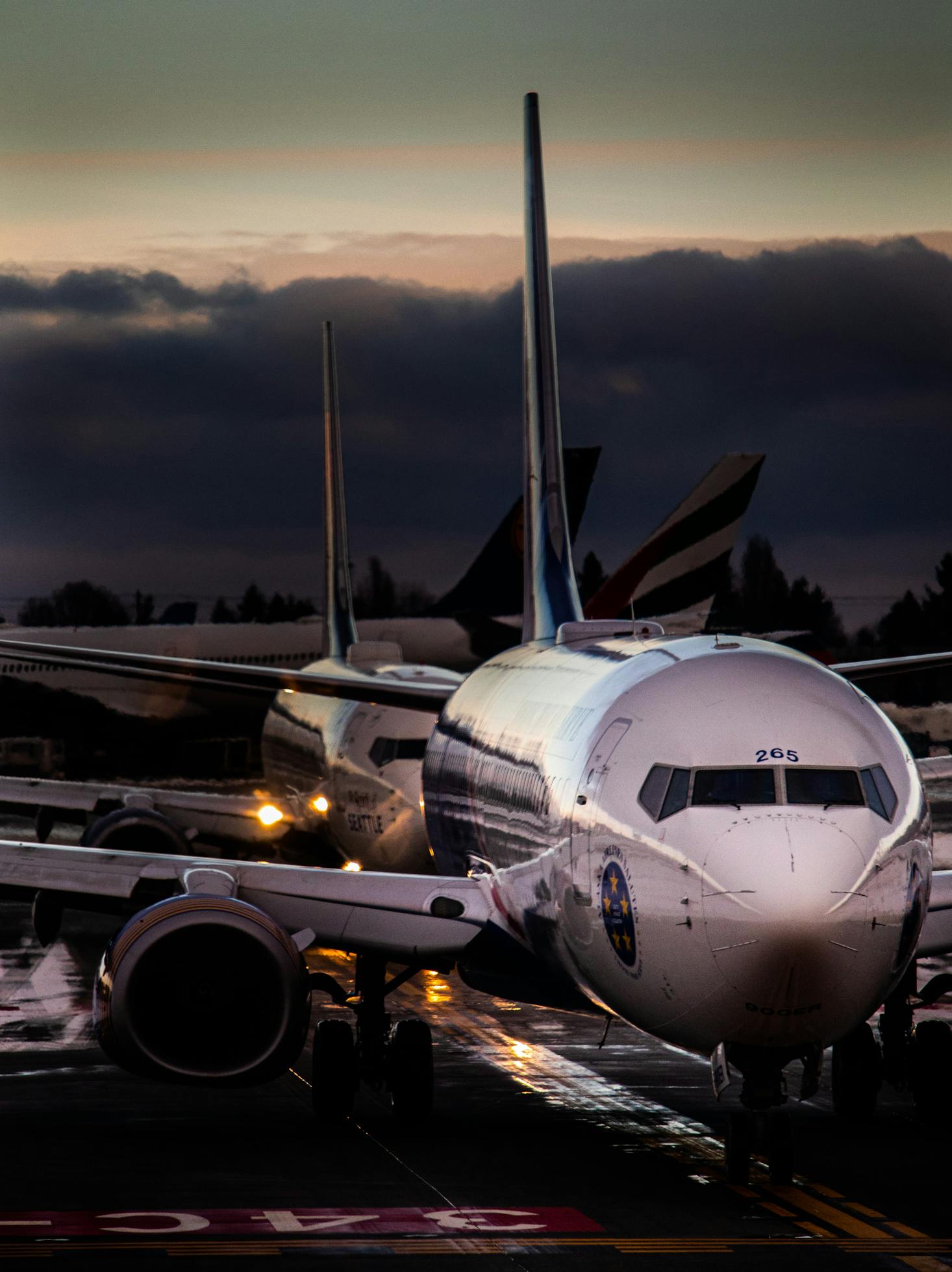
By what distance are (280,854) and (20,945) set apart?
6.66m

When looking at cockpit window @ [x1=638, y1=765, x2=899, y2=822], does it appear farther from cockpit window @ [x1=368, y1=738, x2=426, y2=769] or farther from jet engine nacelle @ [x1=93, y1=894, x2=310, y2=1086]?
cockpit window @ [x1=368, y1=738, x2=426, y2=769]

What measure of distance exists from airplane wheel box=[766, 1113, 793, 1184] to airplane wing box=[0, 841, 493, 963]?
4231 mm

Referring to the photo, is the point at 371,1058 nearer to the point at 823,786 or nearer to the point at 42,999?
the point at 823,786

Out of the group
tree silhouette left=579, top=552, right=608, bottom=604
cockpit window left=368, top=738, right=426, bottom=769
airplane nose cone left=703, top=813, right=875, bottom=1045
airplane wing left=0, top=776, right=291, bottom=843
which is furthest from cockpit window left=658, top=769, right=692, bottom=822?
tree silhouette left=579, top=552, right=608, bottom=604

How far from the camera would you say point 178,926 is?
53.6ft

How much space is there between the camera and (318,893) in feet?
59.6

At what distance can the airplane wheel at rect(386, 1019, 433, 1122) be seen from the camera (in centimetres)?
1861

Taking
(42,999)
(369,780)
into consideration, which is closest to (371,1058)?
(42,999)

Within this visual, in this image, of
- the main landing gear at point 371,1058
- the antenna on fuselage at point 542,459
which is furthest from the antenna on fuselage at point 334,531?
the main landing gear at point 371,1058

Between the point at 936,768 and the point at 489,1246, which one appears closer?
the point at 489,1246

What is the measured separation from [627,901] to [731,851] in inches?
48.3

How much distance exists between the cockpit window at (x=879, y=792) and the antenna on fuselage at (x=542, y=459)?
11.6 meters

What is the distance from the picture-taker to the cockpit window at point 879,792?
560 inches

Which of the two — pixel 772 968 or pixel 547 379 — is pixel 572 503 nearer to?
pixel 547 379
